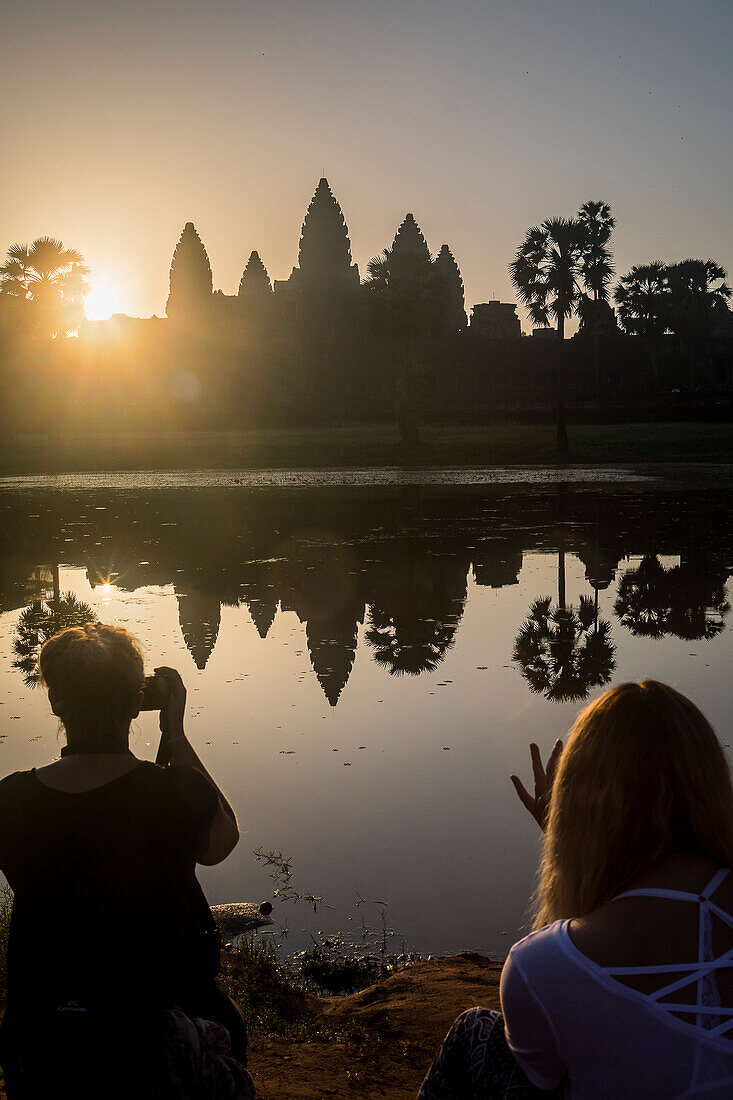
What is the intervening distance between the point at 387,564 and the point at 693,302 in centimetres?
5735

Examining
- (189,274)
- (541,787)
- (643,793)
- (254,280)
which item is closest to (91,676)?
(541,787)

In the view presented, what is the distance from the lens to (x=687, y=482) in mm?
29141

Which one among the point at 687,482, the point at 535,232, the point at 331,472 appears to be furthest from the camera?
the point at 535,232

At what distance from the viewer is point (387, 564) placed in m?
15.3

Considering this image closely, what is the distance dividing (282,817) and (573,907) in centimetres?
397

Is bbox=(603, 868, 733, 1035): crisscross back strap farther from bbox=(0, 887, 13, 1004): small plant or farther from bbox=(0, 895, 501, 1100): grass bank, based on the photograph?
bbox=(0, 887, 13, 1004): small plant

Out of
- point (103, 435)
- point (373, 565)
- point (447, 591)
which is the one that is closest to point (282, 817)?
point (447, 591)

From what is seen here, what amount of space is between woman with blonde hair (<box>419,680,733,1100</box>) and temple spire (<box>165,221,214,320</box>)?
90.2 metres

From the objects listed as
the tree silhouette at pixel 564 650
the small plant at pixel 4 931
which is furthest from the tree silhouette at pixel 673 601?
the small plant at pixel 4 931

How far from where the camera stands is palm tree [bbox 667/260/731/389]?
6556 centimetres

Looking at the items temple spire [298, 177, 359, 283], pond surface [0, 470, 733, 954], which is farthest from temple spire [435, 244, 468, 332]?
pond surface [0, 470, 733, 954]

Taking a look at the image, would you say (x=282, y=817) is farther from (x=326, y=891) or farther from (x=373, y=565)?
(x=373, y=565)

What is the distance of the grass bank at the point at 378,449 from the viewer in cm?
4000

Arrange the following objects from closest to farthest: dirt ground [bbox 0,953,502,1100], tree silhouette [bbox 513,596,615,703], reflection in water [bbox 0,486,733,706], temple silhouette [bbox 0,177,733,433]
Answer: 1. dirt ground [bbox 0,953,502,1100]
2. tree silhouette [bbox 513,596,615,703]
3. reflection in water [bbox 0,486,733,706]
4. temple silhouette [bbox 0,177,733,433]
